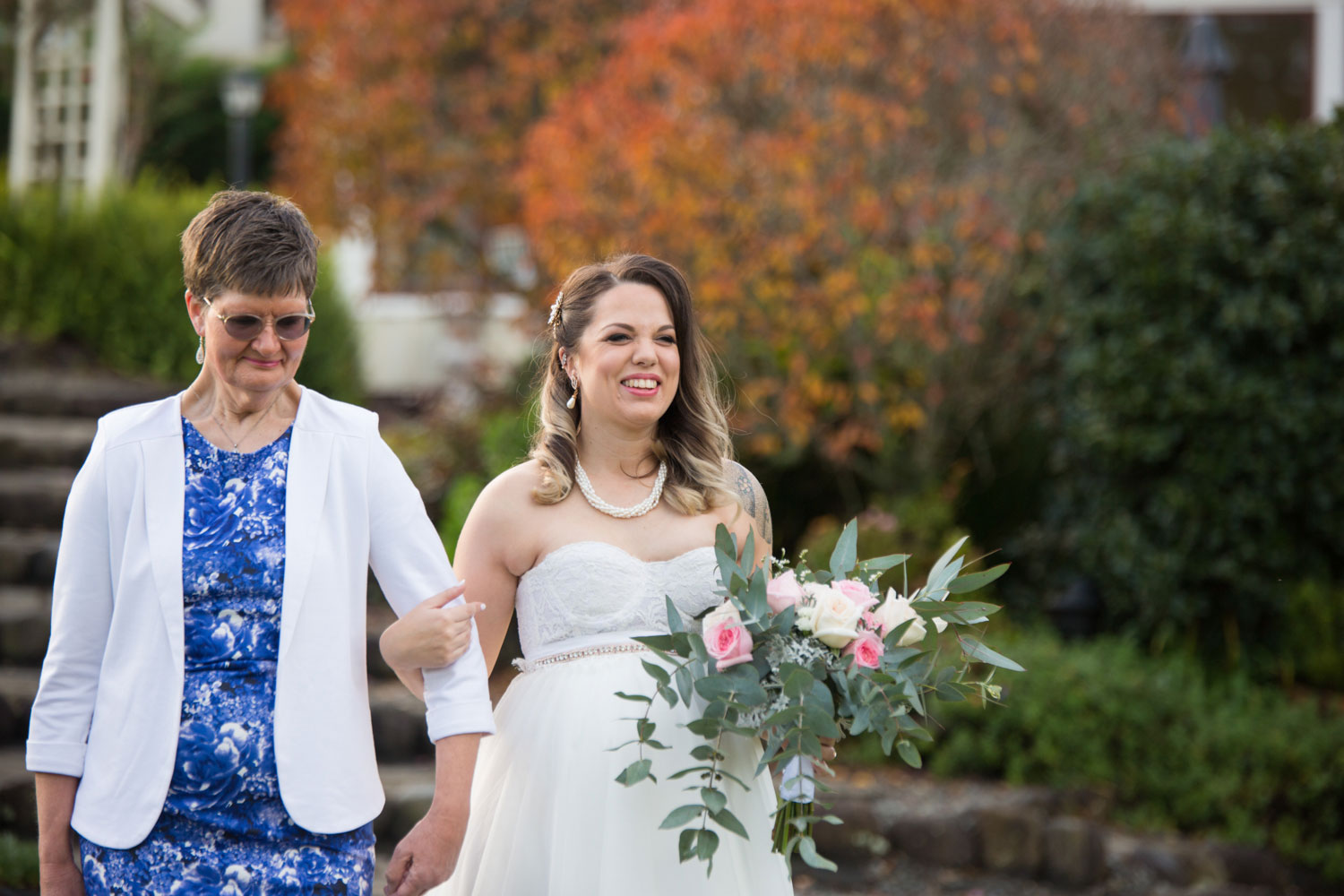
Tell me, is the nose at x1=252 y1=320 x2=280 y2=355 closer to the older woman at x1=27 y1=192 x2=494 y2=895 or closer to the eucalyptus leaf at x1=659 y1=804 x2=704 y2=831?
the older woman at x1=27 y1=192 x2=494 y2=895

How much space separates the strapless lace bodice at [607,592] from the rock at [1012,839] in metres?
3.34

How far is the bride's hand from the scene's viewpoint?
7.71 feet

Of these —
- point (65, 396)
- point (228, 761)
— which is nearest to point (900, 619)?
point (228, 761)

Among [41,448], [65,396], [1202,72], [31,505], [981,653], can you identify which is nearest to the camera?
[981,653]

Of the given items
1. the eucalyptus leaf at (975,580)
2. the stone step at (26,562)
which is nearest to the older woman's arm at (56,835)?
the eucalyptus leaf at (975,580)

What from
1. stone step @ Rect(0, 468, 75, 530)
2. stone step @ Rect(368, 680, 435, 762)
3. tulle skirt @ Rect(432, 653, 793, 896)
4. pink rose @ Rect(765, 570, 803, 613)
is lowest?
stone step @ Rect(368, 680, 435, 762)

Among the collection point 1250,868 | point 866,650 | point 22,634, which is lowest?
point 1250,868

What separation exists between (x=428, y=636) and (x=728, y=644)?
1.85 feet

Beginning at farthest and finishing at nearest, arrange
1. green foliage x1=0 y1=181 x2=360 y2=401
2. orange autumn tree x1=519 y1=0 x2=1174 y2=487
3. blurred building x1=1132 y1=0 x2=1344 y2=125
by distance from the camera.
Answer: blurred building x1=1132 y1=0 x2=1344 y2=125, green foliage x1=0 y1=181 x2=360 y2=401, orange autumn tree x1=519 y1=0 x2=1174 y2=487

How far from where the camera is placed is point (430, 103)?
1228cm

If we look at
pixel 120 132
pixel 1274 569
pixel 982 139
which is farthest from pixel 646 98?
pixel 120 132

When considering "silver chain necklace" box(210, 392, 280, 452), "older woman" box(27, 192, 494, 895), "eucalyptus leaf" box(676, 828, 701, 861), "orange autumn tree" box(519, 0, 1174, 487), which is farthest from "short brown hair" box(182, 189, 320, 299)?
"orange autumn tree" box(519, 0, 1174, 487)

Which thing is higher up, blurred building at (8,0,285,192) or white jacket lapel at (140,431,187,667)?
blurred building at (8,0,285,192)

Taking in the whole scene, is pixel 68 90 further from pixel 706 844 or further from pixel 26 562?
pixel 706 844
